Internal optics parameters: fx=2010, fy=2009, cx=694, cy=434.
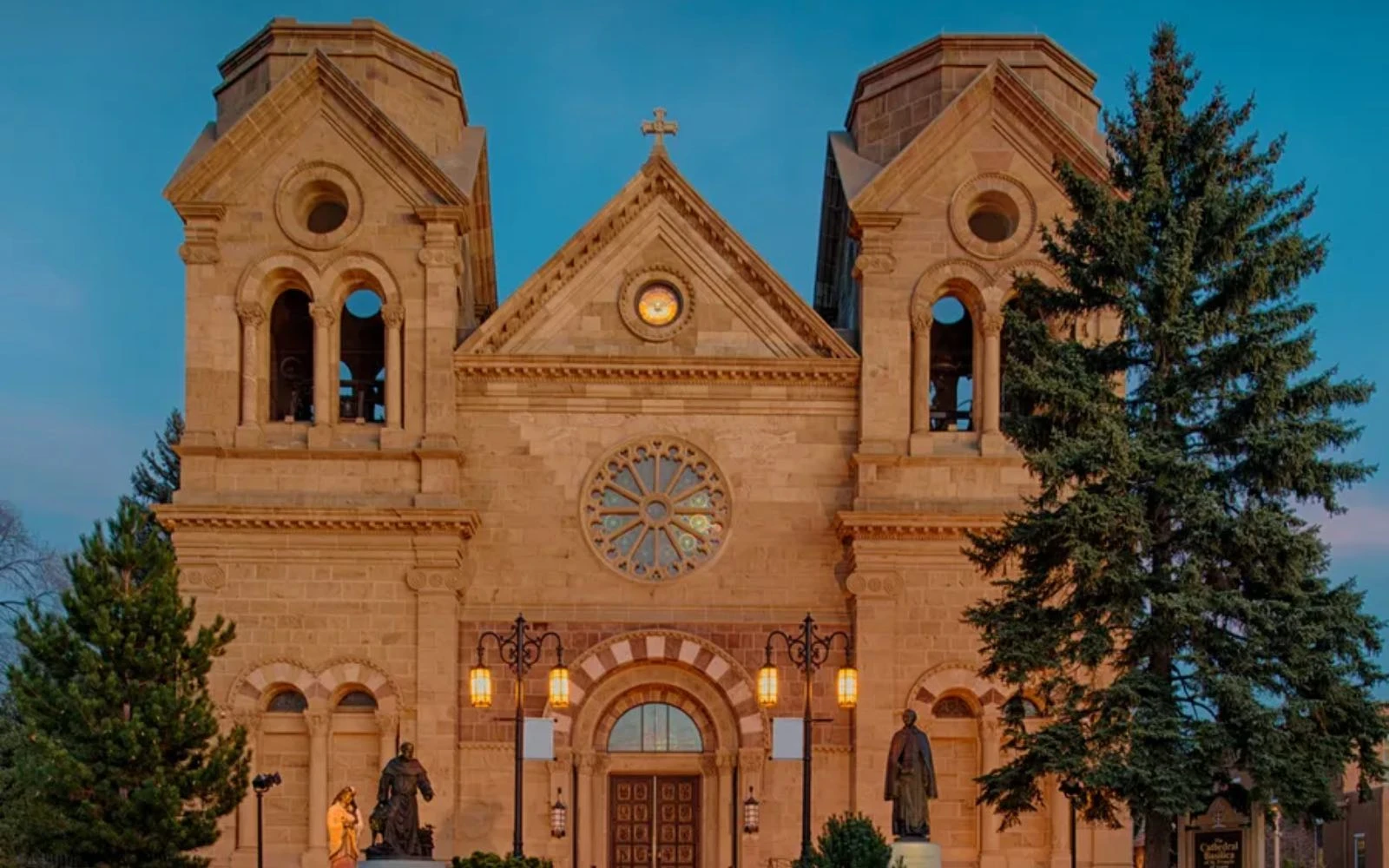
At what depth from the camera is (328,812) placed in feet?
114

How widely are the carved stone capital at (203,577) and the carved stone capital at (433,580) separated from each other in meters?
3.37

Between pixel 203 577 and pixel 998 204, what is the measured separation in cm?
1633

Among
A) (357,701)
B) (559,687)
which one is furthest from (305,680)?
(559,687)

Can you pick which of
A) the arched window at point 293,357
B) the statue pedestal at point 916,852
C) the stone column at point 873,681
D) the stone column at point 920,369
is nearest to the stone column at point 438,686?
the arched window at point 293,357

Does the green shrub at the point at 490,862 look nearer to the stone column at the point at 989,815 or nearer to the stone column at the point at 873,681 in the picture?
the stone column at the point at 873,681

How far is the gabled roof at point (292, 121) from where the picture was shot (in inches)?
1468

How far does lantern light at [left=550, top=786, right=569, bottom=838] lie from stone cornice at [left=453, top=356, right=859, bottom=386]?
25.4 ft

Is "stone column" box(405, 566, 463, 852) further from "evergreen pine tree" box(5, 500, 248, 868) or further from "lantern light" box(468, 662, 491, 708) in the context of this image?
"evergreen pine tree" box(5, 500, 248, 868)

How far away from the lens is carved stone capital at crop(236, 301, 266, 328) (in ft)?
122

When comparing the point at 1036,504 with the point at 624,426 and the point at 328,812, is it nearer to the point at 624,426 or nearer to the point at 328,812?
the point at 624,426

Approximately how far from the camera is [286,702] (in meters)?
36.4

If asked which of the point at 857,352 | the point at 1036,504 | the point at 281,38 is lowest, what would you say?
the point at 1036,504

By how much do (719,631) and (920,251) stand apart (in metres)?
8.03

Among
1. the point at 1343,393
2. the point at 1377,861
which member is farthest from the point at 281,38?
the point at 1377,861
